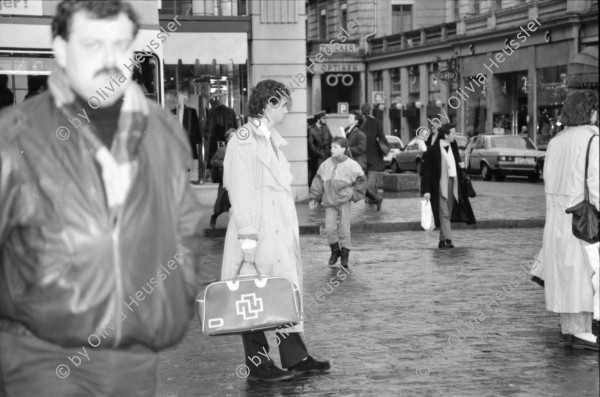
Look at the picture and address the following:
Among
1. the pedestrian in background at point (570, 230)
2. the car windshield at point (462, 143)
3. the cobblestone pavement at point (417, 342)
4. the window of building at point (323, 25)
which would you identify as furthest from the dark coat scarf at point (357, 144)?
the window of building at point (323, 25)

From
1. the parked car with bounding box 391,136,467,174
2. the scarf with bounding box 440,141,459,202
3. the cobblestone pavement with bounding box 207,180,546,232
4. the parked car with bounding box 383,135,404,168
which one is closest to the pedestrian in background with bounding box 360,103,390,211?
the cobblestone pavement with bounding box 207,180,546,232

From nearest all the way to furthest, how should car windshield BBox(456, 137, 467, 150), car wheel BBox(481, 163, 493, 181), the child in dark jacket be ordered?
the child in dark jacket
car wheel BBox(481, 163, 493, 181)
car windshield BBox(456, 137, 467, 150)

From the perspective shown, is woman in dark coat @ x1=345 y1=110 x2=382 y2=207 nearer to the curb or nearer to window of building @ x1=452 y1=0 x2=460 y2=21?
the curb

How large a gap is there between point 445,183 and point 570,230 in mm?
7107

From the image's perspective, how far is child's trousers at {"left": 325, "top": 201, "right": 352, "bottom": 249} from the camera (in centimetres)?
1329

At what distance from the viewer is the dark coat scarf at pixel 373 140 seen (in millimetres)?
23822

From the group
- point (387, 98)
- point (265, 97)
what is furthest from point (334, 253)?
point (387, 98)

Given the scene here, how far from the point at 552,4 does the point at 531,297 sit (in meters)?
35.6

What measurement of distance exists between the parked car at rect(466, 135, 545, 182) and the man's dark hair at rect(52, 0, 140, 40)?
34.7 m

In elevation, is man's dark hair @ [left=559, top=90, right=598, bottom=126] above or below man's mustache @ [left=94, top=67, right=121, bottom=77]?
below

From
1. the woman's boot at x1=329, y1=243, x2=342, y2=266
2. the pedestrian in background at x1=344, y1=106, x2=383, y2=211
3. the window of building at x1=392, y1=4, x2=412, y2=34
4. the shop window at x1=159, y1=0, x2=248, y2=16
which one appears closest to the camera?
the woman's boot at x1=329, y1=243, x2=342, y2=266

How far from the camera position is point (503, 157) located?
125ft

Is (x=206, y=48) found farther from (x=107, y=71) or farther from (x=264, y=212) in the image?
(x=107, y=71)

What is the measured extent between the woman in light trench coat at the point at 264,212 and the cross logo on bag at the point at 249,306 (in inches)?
19.7
